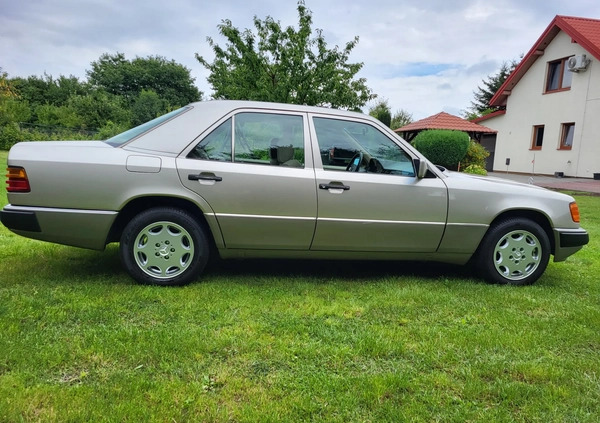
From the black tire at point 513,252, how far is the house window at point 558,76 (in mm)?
19061

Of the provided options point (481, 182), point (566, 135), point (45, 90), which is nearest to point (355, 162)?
point (481, 182)

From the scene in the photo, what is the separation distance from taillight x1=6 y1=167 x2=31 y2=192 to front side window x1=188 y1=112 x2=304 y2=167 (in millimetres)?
1238

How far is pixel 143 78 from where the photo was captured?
183 ft

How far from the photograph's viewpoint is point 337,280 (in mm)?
4000

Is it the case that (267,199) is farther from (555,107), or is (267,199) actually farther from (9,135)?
(9,135)

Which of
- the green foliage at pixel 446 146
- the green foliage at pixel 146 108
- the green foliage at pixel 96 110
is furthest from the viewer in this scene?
the green foliage at pixel 146 108

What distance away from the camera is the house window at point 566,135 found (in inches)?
752

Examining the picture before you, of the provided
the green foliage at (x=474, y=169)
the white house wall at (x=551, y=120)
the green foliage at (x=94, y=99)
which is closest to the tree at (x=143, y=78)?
the green foliage at (x=94, y=99)

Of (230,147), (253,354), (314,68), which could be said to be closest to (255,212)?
(230,147)

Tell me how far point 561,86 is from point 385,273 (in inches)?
802

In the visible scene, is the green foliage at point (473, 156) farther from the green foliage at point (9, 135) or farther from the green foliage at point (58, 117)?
the green foliage at point (58, 117)

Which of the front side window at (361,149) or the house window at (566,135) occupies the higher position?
the house window at (566,135)

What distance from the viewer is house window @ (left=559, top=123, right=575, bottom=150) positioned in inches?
752

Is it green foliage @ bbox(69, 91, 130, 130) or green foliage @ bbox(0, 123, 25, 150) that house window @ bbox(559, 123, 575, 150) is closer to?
green foliage @ bbox(0, 123, 25, 150)
